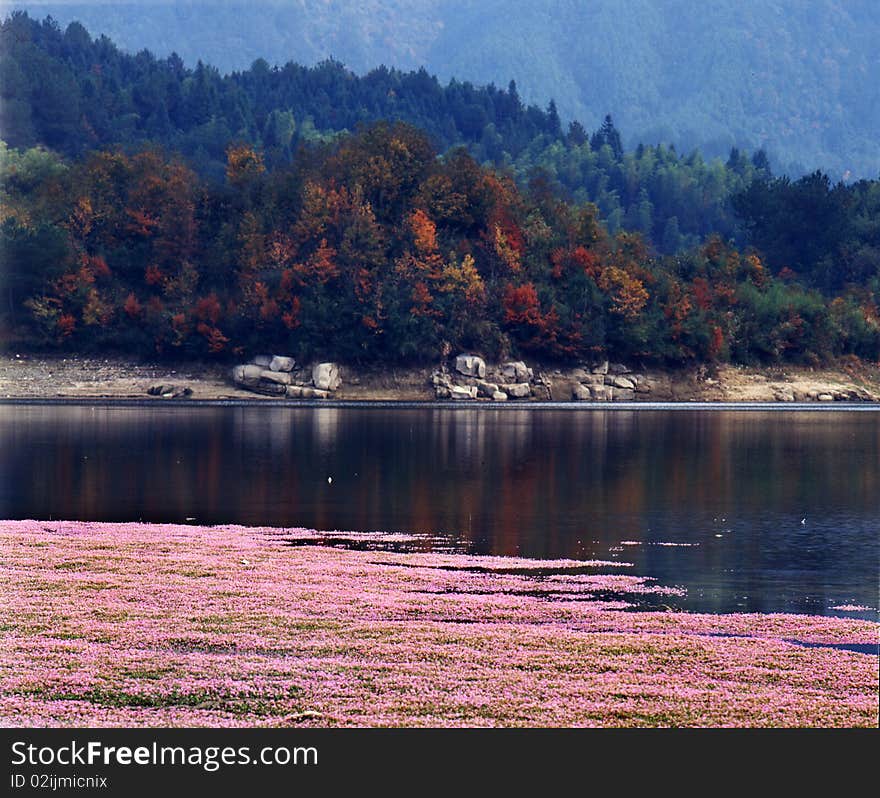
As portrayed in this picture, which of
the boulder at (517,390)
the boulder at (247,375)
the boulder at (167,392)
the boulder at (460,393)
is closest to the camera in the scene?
the boulder at (167,392)

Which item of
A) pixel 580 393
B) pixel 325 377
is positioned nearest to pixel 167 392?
pixel 325 377

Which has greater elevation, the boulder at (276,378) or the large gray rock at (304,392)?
the boulder at (276,378)

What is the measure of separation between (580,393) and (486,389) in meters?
10.6

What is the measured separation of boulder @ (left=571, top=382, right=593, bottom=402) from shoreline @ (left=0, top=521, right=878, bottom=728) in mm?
108923

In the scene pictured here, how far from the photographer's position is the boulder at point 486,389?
135 metres

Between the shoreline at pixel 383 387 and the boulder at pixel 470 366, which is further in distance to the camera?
the boulder at pixel 470 366

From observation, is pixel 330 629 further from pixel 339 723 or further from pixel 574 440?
pixel 574 440

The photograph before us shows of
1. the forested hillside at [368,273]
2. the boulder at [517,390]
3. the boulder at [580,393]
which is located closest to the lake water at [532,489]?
the boulder at [517,390]

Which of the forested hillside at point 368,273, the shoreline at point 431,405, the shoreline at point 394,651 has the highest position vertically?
the forested hillside at point 368,273

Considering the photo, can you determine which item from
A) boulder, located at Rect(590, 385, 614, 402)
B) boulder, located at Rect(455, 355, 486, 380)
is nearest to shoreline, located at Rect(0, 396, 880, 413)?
boulder, located at Rect(590, 385, 614, 402)

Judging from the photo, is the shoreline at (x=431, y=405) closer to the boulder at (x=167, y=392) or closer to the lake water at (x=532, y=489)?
the boulder at (x=167, y=392)

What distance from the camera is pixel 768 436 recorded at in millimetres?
81188

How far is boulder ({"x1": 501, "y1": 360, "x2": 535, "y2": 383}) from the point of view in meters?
137

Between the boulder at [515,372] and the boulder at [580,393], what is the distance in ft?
17.0
